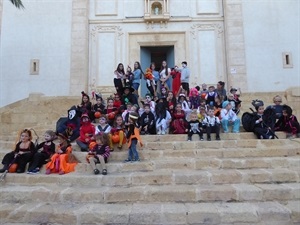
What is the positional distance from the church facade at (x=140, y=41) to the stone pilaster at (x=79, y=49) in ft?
0.14

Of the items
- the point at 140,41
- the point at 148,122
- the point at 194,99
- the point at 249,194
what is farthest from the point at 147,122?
the point at 140,41

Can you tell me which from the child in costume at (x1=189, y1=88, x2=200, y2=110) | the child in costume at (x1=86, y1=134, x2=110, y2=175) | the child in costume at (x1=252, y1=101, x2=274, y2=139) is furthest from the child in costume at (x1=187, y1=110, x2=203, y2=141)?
the child in costume at (x1=86, y1=134, x2=110, y2=175)

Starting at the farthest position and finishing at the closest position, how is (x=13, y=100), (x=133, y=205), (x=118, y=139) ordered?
(x=13, y=100), (x=118, y=139), (x=133, y=205)

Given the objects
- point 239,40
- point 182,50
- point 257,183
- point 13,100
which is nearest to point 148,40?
point 182,50

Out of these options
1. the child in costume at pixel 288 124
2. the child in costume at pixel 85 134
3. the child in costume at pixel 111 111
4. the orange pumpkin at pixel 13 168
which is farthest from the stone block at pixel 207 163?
the orange pumpkin at pixel 13 168

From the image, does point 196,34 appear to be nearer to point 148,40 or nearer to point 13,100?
point 148,40

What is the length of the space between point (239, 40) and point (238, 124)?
6.82 meters

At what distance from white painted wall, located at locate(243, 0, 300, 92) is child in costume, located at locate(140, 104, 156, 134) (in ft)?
22.5

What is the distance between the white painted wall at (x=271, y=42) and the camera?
494 inches

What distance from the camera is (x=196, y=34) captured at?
1312 centimetres

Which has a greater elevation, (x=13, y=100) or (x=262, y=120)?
(x=13, y=100)

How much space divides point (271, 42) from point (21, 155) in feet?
36.9

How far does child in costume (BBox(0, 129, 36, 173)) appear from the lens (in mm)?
5401

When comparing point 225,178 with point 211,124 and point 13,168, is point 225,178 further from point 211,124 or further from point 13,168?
point 13,168
